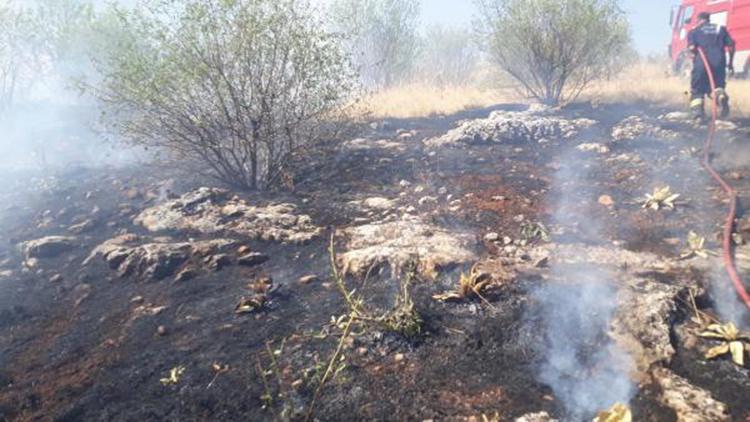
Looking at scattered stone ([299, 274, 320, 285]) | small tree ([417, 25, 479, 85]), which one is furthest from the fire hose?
small tree ([417, 25, 479, 85])

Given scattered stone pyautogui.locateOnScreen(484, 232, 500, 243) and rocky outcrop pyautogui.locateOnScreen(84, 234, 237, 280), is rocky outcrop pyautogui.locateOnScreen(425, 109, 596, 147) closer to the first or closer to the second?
scattered stone pyautogui.locateOnScreen(484, 232, 500, 243)

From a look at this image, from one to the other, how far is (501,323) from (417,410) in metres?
0.94

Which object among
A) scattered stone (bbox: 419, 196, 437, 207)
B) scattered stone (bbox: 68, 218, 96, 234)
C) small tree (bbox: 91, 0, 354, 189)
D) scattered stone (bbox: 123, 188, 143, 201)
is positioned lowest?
scattered stone (bbox: 419, 196, 437, 207)

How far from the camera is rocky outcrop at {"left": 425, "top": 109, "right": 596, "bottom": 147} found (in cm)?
764

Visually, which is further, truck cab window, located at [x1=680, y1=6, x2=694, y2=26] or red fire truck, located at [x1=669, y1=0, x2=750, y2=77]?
truck cab window, located at [x1=680, y1=6, x2=694, y2=26]

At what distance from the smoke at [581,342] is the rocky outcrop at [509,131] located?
3838 millimetres

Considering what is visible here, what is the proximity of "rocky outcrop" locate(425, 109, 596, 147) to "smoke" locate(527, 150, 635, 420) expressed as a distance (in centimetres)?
384

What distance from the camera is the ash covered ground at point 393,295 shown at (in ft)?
8.18

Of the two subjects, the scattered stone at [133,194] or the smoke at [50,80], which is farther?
the smoke at [50,80]

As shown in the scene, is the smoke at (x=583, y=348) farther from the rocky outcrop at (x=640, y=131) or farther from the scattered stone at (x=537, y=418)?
the rocky outcrop at (x=640, y=131)

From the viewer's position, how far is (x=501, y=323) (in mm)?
3012

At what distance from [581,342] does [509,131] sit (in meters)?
5.45

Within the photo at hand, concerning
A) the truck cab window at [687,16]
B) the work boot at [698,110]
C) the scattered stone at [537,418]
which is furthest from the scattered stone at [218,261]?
the truck cab window at [687,16]

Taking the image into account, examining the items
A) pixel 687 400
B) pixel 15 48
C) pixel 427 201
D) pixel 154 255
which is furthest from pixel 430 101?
pixel 15 48
